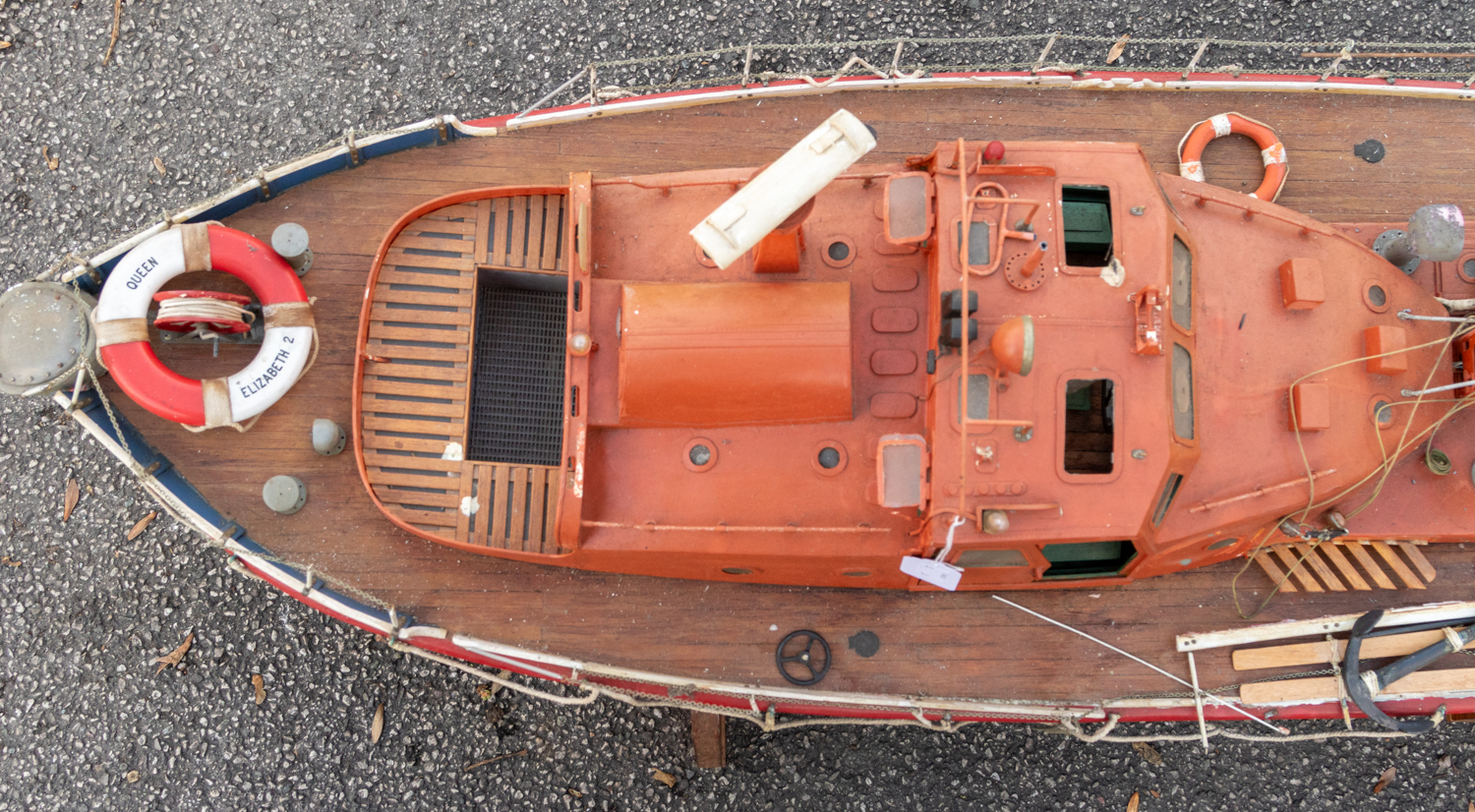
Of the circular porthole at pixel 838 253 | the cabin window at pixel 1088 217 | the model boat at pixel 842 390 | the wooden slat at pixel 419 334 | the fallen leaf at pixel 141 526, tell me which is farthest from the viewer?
the fallen leaf at pixel 141 526

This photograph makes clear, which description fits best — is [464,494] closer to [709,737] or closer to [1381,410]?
[709,737]

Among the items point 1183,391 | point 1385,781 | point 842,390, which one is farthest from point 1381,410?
point 1385,781

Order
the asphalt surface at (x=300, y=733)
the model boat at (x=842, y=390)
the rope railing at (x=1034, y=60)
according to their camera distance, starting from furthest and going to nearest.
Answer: the rope railing at (x=1034, y=60), the asphalt surface at (x=300, y=733), the model boat at (x=842, y=390)

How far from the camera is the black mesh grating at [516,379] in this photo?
545cm

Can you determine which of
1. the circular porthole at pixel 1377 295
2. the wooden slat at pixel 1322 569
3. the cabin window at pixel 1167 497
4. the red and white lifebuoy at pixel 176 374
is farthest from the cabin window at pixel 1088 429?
the red and white lifebuoy at pixel 176 374

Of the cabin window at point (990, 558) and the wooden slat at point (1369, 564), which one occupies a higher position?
the cabin window at point (990, 558)

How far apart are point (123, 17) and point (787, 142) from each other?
6123mm

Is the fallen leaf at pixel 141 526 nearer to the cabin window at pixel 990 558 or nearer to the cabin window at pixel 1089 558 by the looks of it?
the cabin window at pixel 990 558

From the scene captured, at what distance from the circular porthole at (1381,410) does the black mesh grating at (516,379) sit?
4.98m

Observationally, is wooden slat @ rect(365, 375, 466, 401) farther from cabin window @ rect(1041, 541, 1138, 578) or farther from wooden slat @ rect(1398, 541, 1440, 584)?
wooden slat @ rect(1398, 541, 1440, 584)

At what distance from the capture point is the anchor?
5195 mm

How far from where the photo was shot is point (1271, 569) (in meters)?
5.52

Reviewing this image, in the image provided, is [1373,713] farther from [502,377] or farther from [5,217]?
[5,217]

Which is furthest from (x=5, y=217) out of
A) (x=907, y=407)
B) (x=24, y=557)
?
(x=907, y=407)
